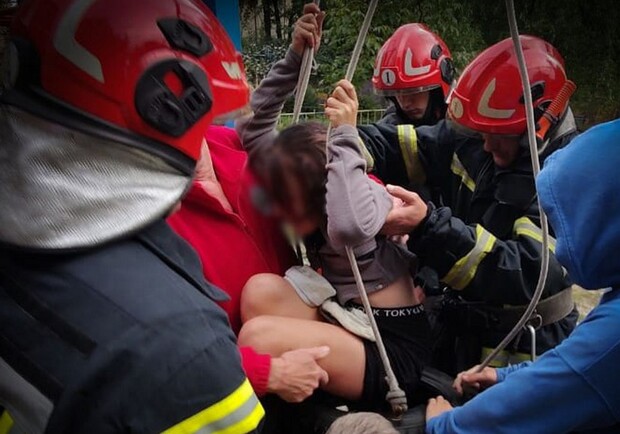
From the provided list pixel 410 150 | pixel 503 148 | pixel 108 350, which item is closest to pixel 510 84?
pixel 503 148

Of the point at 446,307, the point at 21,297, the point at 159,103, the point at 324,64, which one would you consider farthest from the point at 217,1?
the point at 446,307

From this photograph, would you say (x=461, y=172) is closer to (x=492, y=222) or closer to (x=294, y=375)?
(x=492, y=222)

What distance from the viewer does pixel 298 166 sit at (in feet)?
3.59

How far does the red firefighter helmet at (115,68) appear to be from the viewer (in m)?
0.77

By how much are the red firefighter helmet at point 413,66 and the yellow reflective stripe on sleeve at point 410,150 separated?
1.16m

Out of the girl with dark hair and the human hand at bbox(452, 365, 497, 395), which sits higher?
the girl with dark hair

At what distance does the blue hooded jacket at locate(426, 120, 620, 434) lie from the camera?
1.12 meters

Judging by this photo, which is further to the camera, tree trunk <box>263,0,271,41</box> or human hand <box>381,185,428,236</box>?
human hand <box>381,185,428,236</box>

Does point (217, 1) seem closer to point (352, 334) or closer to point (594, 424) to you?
point (352, 334)

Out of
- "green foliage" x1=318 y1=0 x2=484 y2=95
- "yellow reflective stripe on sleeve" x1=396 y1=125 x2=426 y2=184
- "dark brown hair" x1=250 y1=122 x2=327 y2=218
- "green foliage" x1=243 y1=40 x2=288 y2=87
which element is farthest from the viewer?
"yellow reflective stripe on sleeve" x1=396 y1=125 x2=426 y2=184

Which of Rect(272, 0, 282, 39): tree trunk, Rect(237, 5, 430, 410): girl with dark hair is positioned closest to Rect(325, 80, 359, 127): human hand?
Rect(237, 5, 430, 410): girl with dark hair

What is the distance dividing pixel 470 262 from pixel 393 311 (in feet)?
0.86

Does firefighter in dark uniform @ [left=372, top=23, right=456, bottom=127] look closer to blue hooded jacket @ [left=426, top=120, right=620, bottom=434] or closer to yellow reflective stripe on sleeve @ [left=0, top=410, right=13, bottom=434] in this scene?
blue hooded jacket @ [left=426, top=120, right=620, bottom=434]

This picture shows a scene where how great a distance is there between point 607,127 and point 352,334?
2.33 feet
